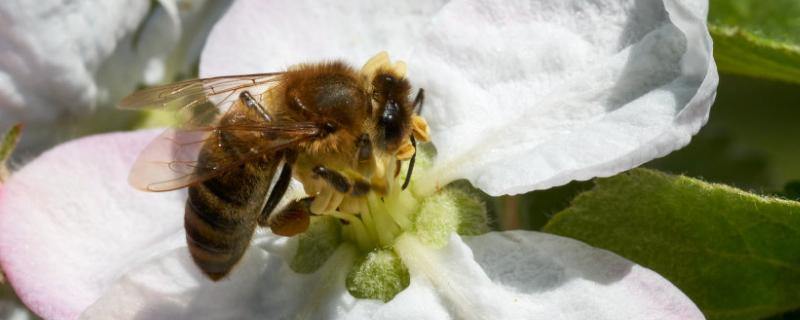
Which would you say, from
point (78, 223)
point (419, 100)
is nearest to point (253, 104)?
point (419, 100)

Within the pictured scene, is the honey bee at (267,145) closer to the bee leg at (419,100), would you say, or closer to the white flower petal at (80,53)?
the bee leg at (419,100)

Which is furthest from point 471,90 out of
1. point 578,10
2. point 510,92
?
point 578,10

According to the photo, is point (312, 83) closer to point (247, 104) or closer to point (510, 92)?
point (247, 104)

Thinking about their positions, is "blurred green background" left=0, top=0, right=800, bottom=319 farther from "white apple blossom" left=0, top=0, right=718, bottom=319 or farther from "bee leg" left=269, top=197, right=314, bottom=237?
"bee leg" left=269, top=197, right=314, bottom=237

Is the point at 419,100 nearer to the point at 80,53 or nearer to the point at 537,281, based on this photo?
the point at 537,281

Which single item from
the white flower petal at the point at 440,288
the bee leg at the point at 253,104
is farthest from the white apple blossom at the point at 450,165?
the bee leg at the point at 253,104

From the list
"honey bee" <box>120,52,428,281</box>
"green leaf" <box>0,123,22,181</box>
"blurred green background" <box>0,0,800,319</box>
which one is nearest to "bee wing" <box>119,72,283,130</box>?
"honey bee" <box>120,52,428,281</box>
